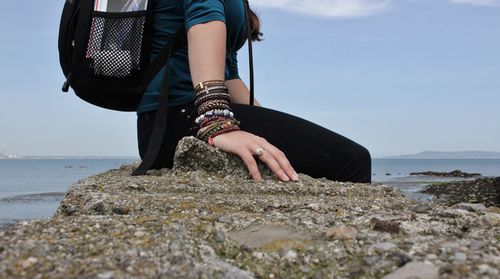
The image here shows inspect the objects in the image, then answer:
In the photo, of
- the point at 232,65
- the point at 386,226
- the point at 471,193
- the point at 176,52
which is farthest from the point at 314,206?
the point at 471,193

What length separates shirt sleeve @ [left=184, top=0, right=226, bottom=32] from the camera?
3.31 meters

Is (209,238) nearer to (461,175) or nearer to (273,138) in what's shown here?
(273,138)

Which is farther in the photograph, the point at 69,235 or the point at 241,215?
the point at 241,215

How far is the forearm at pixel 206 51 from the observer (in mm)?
3244

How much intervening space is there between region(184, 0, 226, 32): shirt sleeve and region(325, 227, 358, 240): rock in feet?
5.80

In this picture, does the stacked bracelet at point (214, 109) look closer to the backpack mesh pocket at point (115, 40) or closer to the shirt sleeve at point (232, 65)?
the backpack mesh pocket at point (115, 40)

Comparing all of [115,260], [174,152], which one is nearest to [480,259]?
[115,260]

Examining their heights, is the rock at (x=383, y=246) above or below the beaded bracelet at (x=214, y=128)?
below

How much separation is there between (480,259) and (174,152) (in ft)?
7.87

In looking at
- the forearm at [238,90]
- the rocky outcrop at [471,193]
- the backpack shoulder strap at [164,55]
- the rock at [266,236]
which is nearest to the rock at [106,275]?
the rock at [266,236]

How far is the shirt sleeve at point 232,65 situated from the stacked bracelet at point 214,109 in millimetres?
848

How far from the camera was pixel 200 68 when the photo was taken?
128 inches

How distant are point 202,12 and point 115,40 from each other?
0.59 m

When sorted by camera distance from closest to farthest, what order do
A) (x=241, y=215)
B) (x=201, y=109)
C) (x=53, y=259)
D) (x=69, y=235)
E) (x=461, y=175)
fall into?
1. (x=53, y=259)
2. (x=69, y=235)
3. (x=241, y=215)
4. (x=201, y=109)
5. (x=461, y=175)
